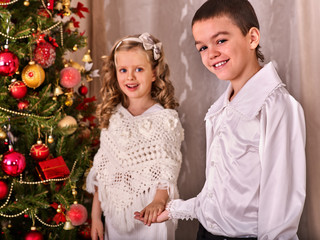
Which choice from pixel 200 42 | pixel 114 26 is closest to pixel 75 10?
pixel 114 26

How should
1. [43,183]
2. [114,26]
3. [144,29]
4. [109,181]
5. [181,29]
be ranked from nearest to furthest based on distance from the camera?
[109,181]
[43,183]
[181,29]
[144,29]
[114,26]

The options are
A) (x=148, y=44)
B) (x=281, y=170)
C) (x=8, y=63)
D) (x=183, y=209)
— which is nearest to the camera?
(x=281, y=170)

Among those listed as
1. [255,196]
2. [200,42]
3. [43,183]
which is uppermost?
[200,42]

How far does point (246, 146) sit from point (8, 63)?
42.9 inches

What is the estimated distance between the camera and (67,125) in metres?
1.82

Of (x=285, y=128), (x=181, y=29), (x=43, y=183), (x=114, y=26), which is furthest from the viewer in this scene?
(x=114, y=26)

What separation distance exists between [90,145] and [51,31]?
0.65 metres

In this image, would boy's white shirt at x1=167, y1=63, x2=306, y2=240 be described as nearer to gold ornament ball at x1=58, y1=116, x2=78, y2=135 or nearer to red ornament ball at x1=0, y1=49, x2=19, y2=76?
gold ornament ball at x1=58, y1=116, x2=78, y2=135

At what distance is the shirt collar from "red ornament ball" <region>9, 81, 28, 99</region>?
3.28 ft

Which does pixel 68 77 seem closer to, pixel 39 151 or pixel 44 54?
pixel 44 54

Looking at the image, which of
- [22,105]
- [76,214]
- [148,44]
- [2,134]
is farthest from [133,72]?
[76,214]

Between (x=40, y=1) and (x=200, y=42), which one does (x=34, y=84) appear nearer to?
(x=40, y=1)

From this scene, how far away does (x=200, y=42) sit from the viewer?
1.20 m

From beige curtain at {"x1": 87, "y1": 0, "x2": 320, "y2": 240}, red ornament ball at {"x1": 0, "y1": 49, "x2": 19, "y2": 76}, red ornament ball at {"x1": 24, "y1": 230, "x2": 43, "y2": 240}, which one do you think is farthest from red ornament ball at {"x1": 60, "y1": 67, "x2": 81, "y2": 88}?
red ornament ball at {"x1": 24, "y1": 230, "x2": 43, "y2": 240}
